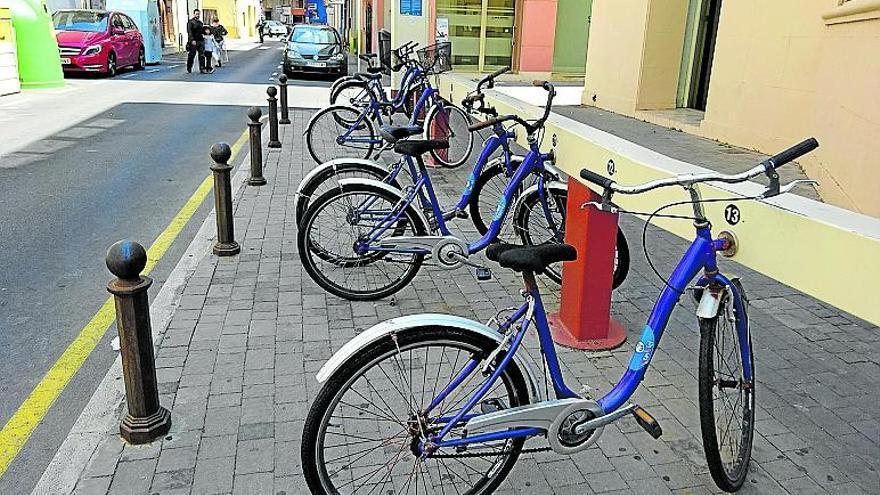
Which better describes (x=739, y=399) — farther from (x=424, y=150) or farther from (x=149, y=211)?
(x=149, y=211)

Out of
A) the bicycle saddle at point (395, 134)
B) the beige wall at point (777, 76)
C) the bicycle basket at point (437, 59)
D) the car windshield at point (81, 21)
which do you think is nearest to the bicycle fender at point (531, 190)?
the bicycle saddle at point (395, 134)

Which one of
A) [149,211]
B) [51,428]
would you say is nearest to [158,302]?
[51,428]

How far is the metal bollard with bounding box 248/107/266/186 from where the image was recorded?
759 centimetres

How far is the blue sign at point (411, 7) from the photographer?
14297 mm

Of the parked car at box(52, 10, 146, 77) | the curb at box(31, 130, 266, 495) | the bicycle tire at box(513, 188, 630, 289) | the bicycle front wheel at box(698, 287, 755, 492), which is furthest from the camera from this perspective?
the parked car at box(52, 10, 146, 77)

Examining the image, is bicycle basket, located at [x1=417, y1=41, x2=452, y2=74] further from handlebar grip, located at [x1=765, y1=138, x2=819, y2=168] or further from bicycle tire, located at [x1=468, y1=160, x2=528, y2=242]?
handlebar grip, located at [x1=765, y1=138, x2=819, y2=168]

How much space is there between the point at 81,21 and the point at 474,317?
19482 millimetres

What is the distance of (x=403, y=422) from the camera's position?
2861 millimetres

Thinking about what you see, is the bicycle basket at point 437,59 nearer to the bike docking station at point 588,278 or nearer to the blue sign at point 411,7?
the blue sign at point 411,7

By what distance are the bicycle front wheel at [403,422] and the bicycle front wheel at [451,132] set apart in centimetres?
431

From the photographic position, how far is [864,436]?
3363mm

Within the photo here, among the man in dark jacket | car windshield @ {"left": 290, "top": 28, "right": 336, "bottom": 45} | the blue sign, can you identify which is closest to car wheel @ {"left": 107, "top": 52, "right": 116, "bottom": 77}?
the man in dark jacket

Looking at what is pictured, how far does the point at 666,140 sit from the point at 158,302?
6.13 m

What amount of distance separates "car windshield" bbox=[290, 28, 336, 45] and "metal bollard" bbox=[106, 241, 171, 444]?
770 inches
